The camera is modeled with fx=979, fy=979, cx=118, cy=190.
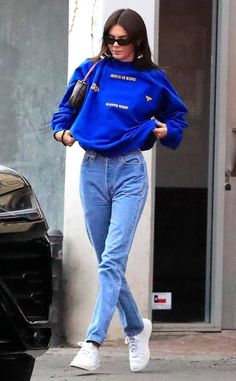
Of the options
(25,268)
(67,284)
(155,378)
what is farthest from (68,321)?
(25,268)

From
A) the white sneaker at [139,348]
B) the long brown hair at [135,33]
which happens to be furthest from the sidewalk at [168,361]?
the long brown hair at [135,33]

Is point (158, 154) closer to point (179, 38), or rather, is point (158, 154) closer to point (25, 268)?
point (179, 38)

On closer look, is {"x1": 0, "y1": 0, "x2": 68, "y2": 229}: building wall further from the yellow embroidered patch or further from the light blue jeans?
the yellow embroidered patch

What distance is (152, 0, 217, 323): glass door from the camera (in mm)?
6844

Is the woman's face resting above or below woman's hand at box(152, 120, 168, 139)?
above

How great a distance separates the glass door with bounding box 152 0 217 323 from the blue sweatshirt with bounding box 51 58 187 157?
1.63 metres

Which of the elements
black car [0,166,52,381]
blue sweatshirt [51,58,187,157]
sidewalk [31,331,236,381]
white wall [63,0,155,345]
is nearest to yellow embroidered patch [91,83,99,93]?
blue sweatshirt [51,58,187,157]

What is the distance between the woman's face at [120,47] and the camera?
5.11m

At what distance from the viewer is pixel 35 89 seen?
7035mm

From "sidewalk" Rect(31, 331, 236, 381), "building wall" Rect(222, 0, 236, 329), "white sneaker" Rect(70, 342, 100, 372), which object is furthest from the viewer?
"building wall" Rect(222, 0, 236, 329)

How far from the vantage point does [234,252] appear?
696 cm

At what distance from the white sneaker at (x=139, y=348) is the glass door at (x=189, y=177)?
4.75ft

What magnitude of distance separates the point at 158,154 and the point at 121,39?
1.83m

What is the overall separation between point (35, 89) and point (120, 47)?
2019 mm
